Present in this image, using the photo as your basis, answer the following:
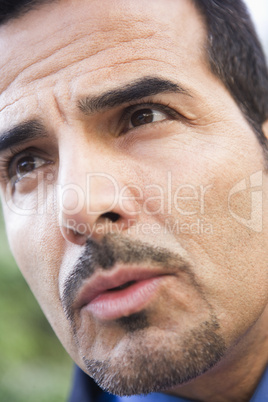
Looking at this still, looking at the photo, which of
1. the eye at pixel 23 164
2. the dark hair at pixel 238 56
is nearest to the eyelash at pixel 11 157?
the eye at pixel 23 164

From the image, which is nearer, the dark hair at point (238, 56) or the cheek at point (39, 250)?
the cheek at point (39, 250)

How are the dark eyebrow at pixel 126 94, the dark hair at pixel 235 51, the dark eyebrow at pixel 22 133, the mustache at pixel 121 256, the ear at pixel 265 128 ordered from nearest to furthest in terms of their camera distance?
the mustache at pixel 121 256 < the dark eyebrow at pixel 126 94 < the dark eyebrow at pixel 22 133 < the dark hair at pixel 235 51 < the ear at pixel 265 128

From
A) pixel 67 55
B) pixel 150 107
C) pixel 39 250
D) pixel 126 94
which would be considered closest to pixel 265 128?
pixel 150 107

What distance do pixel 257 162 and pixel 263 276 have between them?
483 mm

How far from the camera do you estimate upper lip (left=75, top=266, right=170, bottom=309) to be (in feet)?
5.04

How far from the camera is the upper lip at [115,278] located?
1.54m

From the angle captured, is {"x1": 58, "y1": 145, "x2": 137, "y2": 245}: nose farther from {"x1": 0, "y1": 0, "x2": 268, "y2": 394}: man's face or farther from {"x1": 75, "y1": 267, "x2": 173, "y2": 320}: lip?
{"x1": 75, "y1": 267, "x2": 173, "y2": 320}: lip

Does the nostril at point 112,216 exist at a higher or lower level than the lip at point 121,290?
higher

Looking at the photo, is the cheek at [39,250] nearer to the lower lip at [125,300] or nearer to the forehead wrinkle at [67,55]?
the lower lip at [125,300]

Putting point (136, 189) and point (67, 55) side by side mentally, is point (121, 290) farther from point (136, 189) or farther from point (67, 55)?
point (67, 55)

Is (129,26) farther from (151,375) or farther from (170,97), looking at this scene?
(151,375)

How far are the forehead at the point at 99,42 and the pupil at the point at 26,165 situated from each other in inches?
12.5

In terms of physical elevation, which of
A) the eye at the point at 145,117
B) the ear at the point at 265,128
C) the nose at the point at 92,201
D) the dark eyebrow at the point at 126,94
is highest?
the dark eyebrow at the point at 126,94

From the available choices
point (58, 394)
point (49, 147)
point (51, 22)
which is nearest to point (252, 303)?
point (49, 147)
